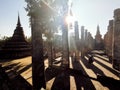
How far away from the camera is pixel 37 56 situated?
5688 millimetres

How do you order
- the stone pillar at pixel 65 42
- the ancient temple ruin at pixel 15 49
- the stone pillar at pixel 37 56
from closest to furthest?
1. the stone pillar at pixel 37 56
2. the stone pillar at pixel 65 42
3. the ancient temple ruin at pixel 15 49

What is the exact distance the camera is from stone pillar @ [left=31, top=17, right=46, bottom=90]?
5701mm

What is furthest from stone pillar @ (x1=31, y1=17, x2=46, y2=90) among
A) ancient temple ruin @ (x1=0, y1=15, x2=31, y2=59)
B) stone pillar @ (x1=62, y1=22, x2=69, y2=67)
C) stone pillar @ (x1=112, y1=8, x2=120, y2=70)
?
ancient temple ruin @ (x1=0, y1=15, x2=31, y2=59)

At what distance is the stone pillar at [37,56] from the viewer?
5.70m

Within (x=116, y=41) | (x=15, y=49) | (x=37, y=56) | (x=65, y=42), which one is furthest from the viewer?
(x=15, y=49)

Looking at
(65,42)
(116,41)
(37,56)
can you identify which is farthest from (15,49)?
(37,56)

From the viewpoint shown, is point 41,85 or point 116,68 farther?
point 116,68

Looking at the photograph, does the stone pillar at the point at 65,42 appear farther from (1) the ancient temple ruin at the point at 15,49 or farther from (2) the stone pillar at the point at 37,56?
(1) the ancient temple ruin at the point at 15,49

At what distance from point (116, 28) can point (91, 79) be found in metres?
4.91

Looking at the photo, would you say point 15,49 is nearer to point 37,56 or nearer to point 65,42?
point 65,42

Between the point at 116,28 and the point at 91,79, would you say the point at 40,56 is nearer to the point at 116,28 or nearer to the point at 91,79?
the point at 91,79

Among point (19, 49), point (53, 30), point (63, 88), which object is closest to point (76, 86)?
point (63, 88)

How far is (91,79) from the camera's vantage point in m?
8.62

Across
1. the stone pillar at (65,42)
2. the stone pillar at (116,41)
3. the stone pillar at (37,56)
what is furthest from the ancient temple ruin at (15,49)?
the stone pillar at (37,56)
